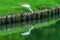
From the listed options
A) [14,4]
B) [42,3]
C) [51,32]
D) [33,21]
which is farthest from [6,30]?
[42,3]

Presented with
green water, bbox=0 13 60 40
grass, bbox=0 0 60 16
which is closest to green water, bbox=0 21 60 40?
green water, bbox=0 13 60 40

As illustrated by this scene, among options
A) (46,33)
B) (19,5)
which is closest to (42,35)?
(46,33)

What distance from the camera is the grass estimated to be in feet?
132

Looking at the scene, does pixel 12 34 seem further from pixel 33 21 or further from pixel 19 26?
pixel 33 21

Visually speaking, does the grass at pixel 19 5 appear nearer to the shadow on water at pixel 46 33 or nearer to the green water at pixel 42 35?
the shadow on water at pixel 46 33

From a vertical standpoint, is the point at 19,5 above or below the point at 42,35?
above

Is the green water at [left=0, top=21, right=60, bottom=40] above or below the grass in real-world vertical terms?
below

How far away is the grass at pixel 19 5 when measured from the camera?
40.3m

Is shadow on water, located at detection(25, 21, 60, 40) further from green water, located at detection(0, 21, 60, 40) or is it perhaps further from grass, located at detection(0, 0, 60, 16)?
grass, located at detection(0, 0, 60, 16)

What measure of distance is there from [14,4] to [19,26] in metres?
8.33

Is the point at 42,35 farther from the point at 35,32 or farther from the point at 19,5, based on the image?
the point at 19,5

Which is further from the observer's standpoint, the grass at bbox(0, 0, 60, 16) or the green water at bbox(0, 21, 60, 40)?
the grass at bbox(0, 0, 60, 16)

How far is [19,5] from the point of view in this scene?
43469 mm

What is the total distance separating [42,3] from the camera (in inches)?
1882
